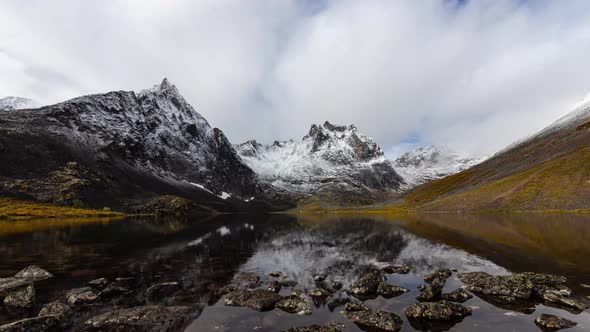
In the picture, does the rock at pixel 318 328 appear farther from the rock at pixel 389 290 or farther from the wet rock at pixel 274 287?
the wet rock at pixel 274 287

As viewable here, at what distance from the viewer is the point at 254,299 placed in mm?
27938

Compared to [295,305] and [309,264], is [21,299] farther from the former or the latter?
[309,264]

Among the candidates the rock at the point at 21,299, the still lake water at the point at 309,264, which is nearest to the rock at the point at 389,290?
the still lake water at the point at 309,264

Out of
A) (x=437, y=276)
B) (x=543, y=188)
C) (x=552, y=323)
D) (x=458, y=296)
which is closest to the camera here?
(x=552, y=323)

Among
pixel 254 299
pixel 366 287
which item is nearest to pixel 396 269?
pixel 366 287

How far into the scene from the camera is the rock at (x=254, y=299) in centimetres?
2661

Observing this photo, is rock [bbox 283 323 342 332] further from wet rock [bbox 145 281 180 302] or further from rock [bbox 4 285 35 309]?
rock [bbox 4 285 35 309]

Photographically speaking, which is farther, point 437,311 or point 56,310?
point 56,310

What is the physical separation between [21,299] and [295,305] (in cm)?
2239

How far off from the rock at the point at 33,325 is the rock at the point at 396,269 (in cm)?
3341

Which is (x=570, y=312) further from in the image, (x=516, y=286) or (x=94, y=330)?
(x=94, y=330)

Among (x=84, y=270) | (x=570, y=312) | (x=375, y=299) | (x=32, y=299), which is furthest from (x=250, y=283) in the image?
(x=570, y=312)

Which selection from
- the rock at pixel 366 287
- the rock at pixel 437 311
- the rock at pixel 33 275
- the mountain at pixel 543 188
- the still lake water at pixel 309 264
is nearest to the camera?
the rock at pixel 437 311

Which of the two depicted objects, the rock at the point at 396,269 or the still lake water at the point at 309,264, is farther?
the rock at the point at 396,269
